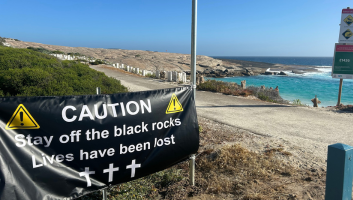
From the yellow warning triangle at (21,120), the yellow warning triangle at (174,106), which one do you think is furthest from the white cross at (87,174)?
the yellow warning triangle at (174,106)

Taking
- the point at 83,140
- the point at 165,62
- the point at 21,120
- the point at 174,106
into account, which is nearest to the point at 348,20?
the point at 174,106

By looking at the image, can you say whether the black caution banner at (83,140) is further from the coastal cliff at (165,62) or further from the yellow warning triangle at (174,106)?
the coastal cliff at (165,62)

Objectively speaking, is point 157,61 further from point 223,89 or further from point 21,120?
point 21,120

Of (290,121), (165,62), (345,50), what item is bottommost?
(290,121)

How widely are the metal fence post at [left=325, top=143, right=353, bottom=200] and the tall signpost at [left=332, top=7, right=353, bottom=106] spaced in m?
10.4

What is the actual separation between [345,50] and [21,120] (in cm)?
1250

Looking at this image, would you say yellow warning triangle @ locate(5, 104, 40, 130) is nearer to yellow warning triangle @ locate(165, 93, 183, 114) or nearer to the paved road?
yellow warning triangle @ locate(165, 93, 183, 114)

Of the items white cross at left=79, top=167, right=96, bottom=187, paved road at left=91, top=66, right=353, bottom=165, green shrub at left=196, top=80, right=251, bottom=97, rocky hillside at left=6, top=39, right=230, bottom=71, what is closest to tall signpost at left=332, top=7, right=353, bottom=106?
paved road at left=91, top=66, right=353, bottom=165

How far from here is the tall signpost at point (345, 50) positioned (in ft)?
35.4

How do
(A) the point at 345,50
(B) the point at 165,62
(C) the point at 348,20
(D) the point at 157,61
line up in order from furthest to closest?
(B) the point at 165,62, (D) the point at 157,61, (A) the point at 345,50, (C) the point at 348,20

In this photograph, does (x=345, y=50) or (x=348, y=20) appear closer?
(x=348, y=20)

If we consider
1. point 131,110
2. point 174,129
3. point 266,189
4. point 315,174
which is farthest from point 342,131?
point 131,110

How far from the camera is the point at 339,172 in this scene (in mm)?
2365

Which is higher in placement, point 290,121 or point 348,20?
point 348,20
